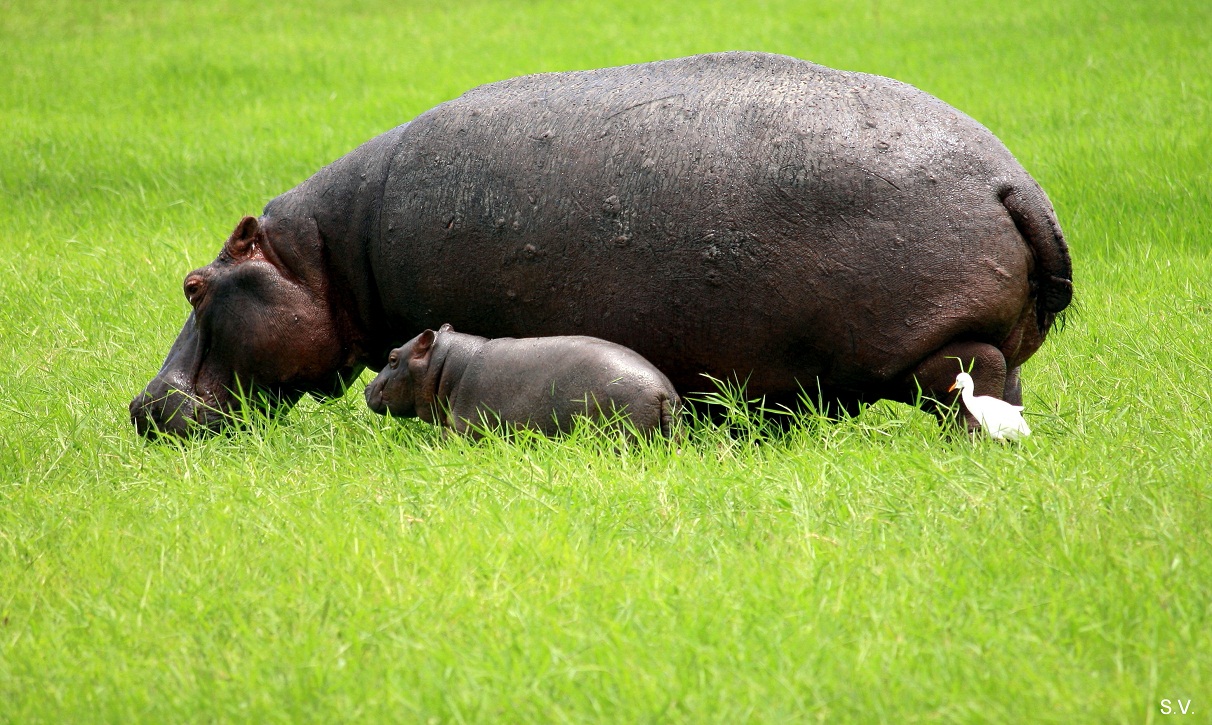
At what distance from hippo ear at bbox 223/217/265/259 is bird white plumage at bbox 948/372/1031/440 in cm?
281

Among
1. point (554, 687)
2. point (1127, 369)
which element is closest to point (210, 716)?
point (554, 687)

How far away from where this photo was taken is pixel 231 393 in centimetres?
527

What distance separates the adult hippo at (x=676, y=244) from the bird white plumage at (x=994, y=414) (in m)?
0.15

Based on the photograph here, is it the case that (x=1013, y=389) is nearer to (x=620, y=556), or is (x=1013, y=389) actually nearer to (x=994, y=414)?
(x=994, y=414)

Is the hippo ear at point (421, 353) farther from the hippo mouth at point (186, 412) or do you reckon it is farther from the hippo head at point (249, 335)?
the hippo mouth at point (186, 412)

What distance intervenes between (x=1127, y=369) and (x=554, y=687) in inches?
142

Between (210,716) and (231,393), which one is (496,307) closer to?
(231,393)

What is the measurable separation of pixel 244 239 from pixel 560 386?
1.61m

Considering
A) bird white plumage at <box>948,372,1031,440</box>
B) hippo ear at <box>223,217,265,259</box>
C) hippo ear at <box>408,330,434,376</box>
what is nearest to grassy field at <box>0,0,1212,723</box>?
bird white plumage at <box>948,372,1031,440</box>

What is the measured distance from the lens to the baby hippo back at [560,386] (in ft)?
14.6

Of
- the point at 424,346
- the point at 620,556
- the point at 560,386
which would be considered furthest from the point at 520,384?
the point at 620,556

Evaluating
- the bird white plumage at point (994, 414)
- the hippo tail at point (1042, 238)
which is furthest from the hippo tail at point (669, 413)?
the hippo tail at point (1042, 238)

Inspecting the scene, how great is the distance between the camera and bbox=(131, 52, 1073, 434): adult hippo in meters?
4.41

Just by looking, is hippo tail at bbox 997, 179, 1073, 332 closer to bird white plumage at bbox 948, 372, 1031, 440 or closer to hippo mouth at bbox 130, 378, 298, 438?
bird white plumage at bbox 948, 372, 1031, 440
